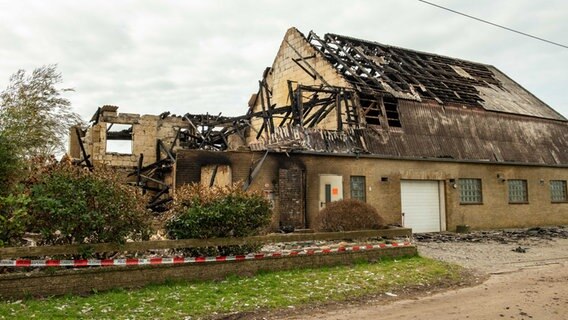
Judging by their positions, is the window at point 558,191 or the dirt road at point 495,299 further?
the window at point 558,191

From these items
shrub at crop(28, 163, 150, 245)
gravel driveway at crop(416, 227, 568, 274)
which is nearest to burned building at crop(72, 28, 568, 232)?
gravel driveway at crop(416, 227, 568, 274)

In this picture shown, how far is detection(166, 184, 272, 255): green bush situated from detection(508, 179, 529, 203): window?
58.4ft

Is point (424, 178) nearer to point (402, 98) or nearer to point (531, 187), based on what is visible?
point (402, 98)

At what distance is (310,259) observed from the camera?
421 inches

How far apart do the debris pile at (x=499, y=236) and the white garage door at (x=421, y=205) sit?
891 mm

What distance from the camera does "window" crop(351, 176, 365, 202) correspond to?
18.9 m

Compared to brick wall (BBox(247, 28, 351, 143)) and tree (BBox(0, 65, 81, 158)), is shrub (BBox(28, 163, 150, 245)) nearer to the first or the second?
tree (BBox(0, 65, 81, 158))

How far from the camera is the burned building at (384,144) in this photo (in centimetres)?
1730

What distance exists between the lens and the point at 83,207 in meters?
8.34

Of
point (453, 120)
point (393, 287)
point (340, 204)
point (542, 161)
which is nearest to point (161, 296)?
point (393, 287)

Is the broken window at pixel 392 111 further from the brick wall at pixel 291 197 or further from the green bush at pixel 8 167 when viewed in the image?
the green bush at pixel 8 167

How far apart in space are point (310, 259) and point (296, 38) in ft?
59.3

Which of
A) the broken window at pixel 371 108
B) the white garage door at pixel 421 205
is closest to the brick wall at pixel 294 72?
the broken window at pixel 371 108

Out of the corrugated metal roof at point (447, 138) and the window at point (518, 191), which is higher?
the corrugated metal roof at point (447, 138)
